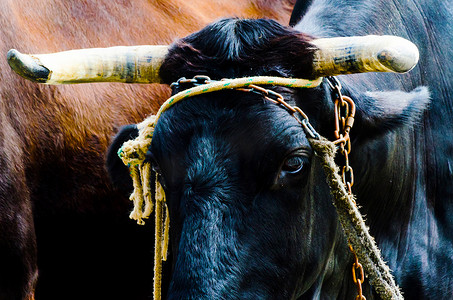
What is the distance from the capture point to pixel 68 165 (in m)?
4.44

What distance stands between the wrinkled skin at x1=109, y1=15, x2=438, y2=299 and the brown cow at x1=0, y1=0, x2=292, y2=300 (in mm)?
1450

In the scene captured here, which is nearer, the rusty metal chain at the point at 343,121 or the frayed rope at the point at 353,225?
the frayed rope at the point at 353,225

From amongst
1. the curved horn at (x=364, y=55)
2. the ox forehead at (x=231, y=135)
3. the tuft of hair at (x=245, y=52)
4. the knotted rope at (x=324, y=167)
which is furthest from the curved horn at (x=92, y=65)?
the curved horn at (x=364, y=55)

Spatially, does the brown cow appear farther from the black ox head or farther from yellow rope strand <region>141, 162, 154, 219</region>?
the black ox head

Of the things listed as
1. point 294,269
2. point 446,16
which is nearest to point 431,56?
point 446,16

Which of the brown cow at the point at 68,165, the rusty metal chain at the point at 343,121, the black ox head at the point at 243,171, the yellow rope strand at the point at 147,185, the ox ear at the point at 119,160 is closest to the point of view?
the black ox head at the point at 243,171

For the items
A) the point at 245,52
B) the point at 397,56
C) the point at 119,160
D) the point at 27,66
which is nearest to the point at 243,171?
the point at 245,52

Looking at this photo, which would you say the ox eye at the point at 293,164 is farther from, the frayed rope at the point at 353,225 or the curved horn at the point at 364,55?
the curved horn at the point at 364,55

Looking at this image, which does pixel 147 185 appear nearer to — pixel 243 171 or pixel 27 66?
pixel 243 171

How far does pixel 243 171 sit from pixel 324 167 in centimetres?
41

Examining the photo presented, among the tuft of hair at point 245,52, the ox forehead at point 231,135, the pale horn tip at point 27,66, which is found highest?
the pale horn tip at point 27,66

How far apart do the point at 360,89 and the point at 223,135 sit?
1.11 meters

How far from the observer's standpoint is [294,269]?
2.97 metres

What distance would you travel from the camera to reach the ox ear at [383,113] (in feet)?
10.7
